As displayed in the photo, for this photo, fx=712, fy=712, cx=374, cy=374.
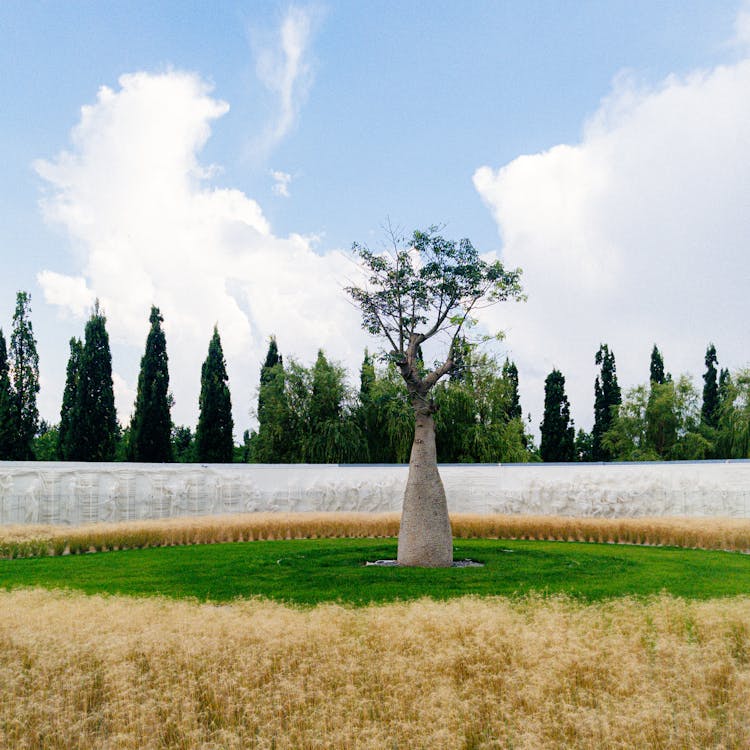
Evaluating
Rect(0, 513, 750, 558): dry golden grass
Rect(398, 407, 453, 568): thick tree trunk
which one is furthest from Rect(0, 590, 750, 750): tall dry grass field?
Rect(0, 513, 750, 558): dry golden grass

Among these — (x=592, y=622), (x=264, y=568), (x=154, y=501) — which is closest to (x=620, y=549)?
(x=264, y=568)

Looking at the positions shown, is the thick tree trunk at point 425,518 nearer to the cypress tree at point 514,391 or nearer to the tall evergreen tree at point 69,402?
the tall evergreen tree at point 69,402

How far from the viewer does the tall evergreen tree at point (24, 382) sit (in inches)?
1119

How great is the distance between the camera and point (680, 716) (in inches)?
177

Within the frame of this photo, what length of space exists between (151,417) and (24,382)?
6.18 meters

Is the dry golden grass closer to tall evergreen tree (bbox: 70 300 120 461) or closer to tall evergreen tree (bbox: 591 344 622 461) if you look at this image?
tall evergreen tree (bbox: 70 300 120 461)

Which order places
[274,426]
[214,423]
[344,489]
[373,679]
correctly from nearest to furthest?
1. [373,679]
2. [344,489]
3. [274,426]
4. [214,423]

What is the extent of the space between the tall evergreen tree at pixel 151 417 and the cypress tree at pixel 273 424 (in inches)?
142

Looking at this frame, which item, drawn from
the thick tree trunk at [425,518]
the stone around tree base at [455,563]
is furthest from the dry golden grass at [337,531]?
the thick tree trunk at [425,518]

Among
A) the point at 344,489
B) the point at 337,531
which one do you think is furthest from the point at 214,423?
the point at 337,531

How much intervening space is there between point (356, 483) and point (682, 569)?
11.4m

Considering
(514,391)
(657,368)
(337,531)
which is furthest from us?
(657,368)

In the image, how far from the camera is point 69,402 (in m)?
29.7

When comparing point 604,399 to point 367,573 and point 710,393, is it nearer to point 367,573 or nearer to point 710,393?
point 710,393
